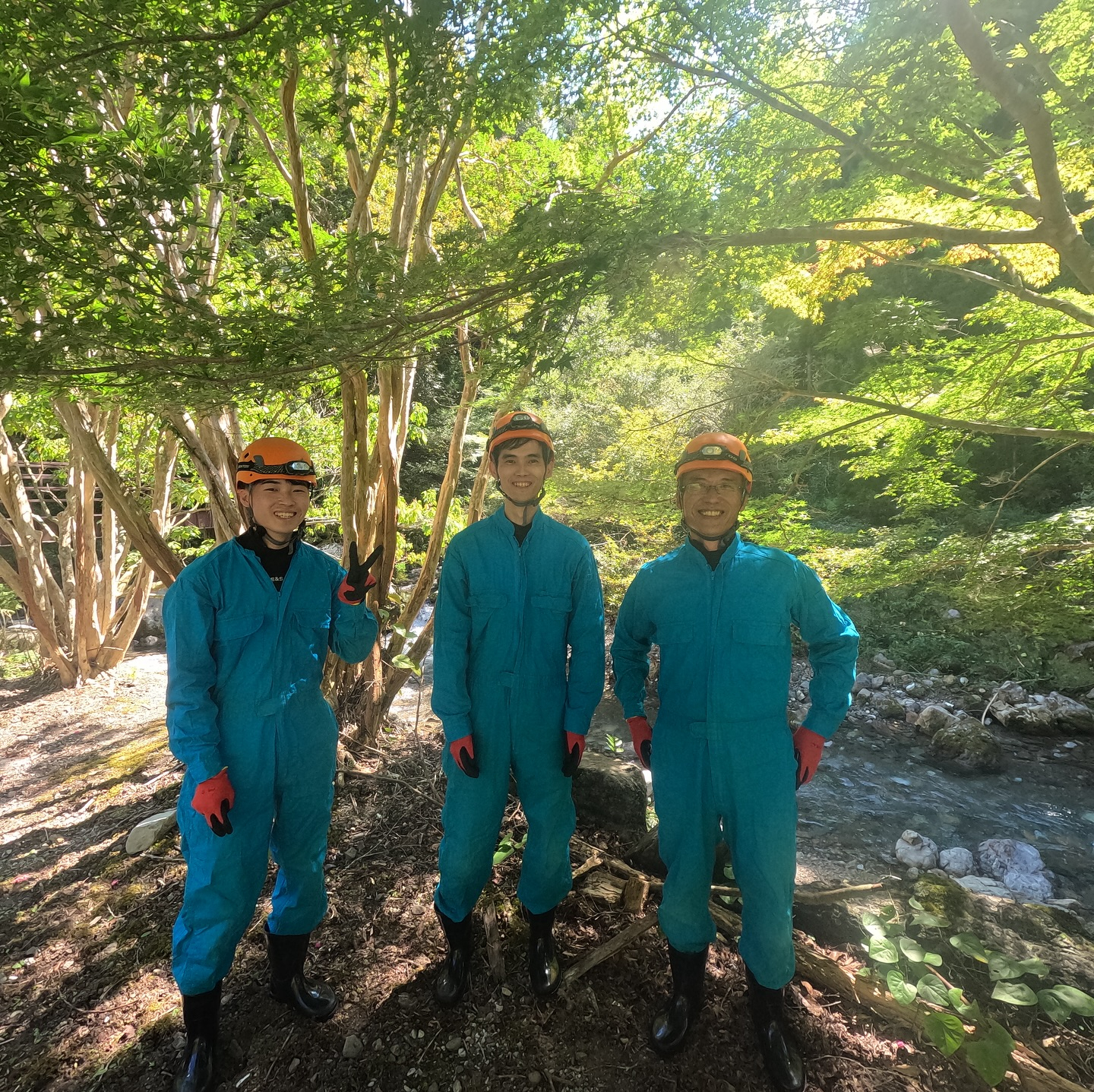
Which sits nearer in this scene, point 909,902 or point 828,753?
point 909,902

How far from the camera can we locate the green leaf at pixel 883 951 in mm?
1992

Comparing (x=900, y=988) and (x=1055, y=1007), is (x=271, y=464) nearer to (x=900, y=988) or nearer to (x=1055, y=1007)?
(x=900, y=988)

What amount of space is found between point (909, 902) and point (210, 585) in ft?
10.9

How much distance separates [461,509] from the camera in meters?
6.03

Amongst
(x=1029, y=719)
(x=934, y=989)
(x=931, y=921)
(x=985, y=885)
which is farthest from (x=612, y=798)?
(x=1029, y=719)

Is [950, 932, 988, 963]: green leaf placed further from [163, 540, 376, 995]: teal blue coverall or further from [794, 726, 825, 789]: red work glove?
[163, 540, 376, 995]: teal blue coverall

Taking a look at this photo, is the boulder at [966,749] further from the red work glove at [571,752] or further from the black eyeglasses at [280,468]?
the black eyeglasses at [280,468]

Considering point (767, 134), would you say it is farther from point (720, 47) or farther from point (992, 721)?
point (992, 721)

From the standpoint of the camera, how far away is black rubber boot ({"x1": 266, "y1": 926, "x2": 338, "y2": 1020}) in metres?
2.10

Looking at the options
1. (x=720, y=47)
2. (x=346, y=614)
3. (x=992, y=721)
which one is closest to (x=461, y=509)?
(x=346, y=614)

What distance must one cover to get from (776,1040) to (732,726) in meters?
1.09

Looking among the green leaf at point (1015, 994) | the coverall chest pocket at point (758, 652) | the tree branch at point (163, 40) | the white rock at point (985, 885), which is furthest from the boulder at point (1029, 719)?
the tree branch at point (163, 40)

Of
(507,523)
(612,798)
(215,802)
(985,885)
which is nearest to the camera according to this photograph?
(215,802)

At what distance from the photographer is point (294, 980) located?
2135 millimetres
